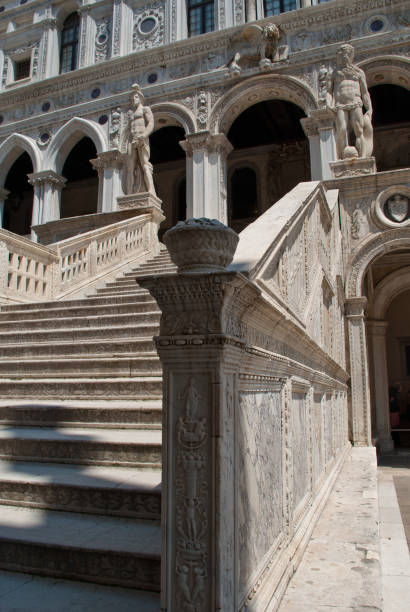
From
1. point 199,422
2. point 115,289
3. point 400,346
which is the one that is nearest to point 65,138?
point 115,289

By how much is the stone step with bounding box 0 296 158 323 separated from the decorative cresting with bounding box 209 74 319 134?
31.8 feet

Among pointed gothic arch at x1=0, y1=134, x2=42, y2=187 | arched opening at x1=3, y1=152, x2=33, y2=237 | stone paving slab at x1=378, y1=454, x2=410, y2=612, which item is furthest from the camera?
arched opening at x1=3, y1=152, x2=33, y2=237

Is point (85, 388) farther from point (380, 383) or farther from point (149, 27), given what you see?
point (149, 27)

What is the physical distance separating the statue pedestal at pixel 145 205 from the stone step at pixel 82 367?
22.7 ft

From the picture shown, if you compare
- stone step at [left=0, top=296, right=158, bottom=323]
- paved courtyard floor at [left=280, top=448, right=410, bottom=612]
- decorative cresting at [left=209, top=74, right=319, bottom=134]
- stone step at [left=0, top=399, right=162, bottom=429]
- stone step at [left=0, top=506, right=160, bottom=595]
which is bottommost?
paved courtyard floor at [left=280, top=448, right=410, bottom=612]

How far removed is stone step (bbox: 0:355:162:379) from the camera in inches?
211

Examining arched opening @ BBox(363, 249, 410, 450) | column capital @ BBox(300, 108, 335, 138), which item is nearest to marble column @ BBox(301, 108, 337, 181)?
column capital @ BBox(300, 108, 335, 138)

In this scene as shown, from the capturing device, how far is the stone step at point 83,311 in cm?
708

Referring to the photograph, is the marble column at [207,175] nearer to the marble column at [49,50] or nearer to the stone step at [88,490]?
the marble column at [49,50]

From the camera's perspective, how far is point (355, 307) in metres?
10.4

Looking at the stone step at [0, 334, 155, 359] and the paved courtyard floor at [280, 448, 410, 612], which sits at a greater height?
the stone step at [0, 334, 155, 359]

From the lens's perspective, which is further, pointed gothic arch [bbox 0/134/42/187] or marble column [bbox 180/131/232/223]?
pointed gothic arch [bbox 0/134/42/187]

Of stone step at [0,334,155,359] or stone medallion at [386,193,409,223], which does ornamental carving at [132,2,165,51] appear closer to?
stone medallion at [386,193,409,223]

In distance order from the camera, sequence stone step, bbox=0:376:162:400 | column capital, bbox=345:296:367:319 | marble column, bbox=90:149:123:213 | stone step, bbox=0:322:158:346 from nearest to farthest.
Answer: stone step, bbox=0:376:162:400 < stone step, bbox=0:322:158:346 < column capital, bbox=345:296:367:319 < marble column, bbox=90:149:123:213
